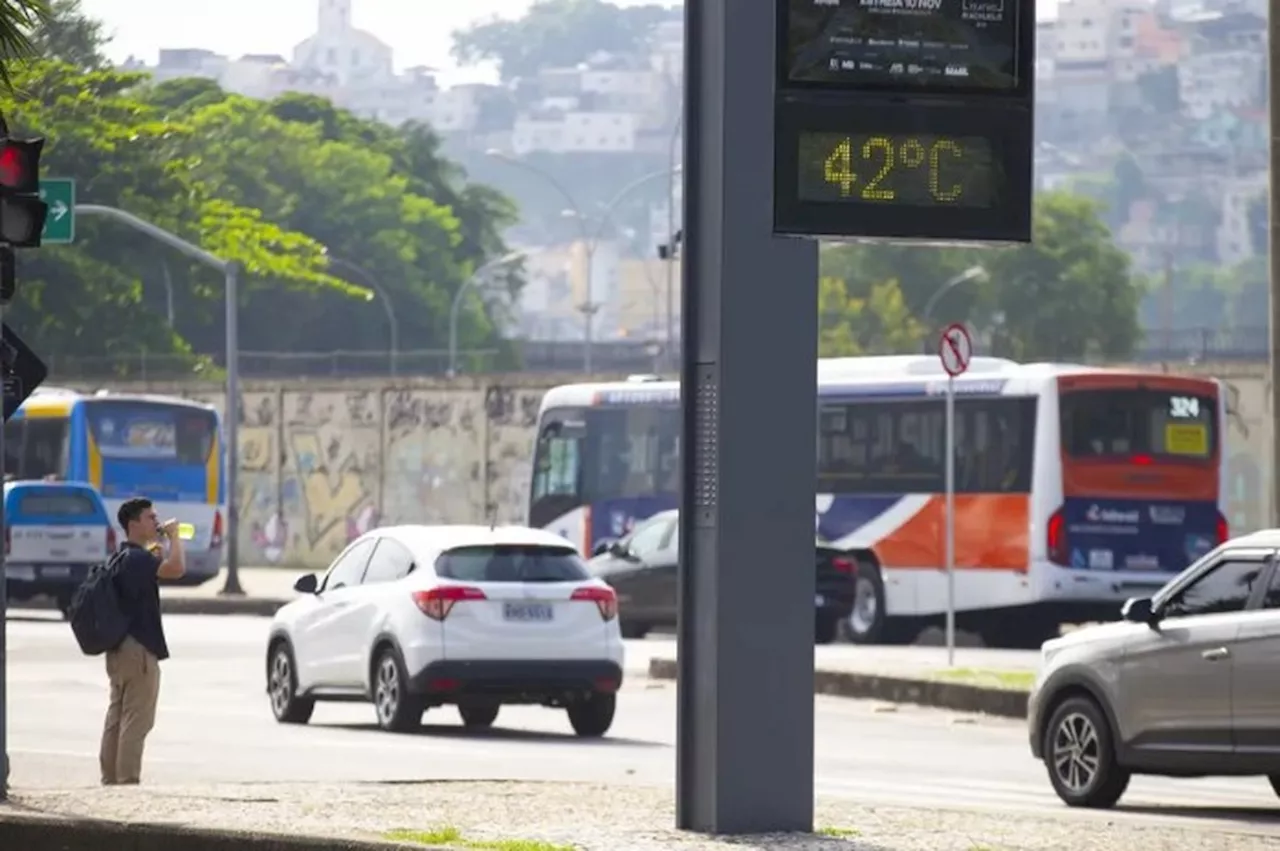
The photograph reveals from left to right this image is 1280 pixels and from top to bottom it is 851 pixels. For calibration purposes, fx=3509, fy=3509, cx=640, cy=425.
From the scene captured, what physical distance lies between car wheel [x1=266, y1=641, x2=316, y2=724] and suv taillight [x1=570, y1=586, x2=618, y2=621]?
2577 mm

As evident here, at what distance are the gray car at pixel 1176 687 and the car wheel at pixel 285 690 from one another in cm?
831

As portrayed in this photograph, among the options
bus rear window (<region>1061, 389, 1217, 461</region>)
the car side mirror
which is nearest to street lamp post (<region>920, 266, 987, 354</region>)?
bus rear window (<region>1061, 389, 1217, 461</region>)

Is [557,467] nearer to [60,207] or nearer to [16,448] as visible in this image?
[60,207]

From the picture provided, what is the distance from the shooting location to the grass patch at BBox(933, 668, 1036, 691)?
1141 inches

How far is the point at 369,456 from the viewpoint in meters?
70.6

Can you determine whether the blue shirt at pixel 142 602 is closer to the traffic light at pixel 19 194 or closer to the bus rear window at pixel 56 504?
the traffic light at pixel 19 194

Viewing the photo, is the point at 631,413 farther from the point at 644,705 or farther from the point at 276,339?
the point at 276,339

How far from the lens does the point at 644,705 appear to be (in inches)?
1169

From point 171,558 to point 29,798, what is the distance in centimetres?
376

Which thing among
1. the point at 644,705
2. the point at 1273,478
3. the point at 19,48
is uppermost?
the point at 19,48

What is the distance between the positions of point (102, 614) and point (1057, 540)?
21414 millimetres

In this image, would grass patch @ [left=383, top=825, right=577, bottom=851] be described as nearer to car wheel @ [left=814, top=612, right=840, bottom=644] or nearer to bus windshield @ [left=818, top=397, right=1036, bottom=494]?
bus windshield @ [left=818, top=397, right=1036, bottom=494]

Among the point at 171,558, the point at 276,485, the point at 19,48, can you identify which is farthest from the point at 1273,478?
the point at 276,485

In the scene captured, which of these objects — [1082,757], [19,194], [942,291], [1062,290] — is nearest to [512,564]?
[1082,757]
